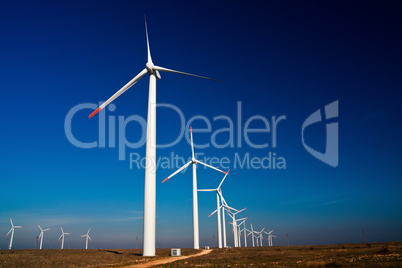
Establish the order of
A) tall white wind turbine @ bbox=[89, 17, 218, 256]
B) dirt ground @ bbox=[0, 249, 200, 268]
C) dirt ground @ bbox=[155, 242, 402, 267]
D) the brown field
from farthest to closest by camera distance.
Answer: tall white wind turbine @ bbox=[89, 17, 218, 256] → dirt ground @ bbox=[0, 249, 200, 268] → the brown field → dirt ground @ bbox=[155, 242, 402, 267]

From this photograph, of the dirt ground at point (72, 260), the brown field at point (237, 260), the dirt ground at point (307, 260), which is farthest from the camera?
the dirt ground at point (72, 260)

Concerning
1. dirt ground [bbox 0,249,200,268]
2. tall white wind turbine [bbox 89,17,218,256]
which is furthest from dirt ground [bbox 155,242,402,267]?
dirt ground [bbox 0,249,200,268]

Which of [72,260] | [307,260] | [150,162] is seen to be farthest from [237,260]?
[72,260]

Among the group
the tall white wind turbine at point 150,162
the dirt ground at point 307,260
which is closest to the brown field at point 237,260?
the dirt ground at point 307,260

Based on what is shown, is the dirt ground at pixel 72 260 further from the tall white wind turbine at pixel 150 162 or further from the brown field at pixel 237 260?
the tall white wind turbine at pixel 150 162

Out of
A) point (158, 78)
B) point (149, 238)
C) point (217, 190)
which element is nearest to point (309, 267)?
point (149, 238)

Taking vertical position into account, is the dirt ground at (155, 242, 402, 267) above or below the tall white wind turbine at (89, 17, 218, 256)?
below

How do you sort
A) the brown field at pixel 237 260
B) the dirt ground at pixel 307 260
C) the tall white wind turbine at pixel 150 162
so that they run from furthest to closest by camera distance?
the tall white wind turbine at pixel 150 162 < the brown field at pixel 237 260 < the dirt ground at pixel 307 260

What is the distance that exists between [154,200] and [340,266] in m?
27.2

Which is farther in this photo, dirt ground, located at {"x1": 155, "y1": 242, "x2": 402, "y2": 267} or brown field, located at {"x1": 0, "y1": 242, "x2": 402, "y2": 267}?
brown field, located at {"x1": 0, "y1": 242, "x2": 402, "y2": 267}

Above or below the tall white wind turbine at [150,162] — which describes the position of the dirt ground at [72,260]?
below

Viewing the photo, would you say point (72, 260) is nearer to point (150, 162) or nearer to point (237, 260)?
point (150, 162)

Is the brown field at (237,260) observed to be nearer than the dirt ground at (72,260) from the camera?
Yes

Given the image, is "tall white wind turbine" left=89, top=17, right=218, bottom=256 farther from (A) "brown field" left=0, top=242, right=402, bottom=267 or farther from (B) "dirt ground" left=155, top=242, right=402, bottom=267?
(B) "dirt ground" left=155, top=242, right=402, bottom=267
